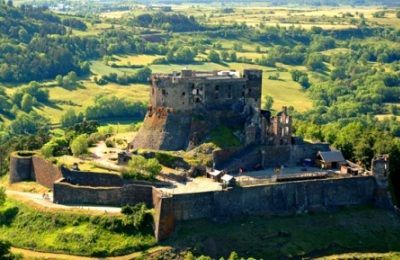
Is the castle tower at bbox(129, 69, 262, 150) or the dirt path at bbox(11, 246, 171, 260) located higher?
the castle tower at bbox(129, 69, 262, 150)

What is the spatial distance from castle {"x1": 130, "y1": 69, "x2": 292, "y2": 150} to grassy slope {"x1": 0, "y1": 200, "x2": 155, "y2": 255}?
16.9 metres

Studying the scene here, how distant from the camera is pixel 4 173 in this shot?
102m

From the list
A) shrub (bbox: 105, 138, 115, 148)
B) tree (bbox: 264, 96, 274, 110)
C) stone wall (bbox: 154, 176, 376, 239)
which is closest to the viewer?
stone wall (bbox: 154, 176, 376, 239)

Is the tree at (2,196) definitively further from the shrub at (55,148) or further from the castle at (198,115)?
the castle at (198,115)

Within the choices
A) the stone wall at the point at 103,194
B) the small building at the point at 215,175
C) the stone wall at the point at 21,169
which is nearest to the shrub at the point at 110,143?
the stone wall at the point at 21,169

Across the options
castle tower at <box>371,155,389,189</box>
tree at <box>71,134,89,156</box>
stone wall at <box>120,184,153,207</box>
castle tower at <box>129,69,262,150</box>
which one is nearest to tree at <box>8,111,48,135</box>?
tree at <box>71,134,89,156</box>

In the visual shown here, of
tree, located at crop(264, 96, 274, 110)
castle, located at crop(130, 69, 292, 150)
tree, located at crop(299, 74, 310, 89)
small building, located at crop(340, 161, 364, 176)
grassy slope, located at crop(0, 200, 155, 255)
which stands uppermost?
castle, located at crop(130, 69, 292, 150)

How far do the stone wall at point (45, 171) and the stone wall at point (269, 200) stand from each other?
1558 centimetres

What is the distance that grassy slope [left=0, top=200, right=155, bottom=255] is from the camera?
256 feet

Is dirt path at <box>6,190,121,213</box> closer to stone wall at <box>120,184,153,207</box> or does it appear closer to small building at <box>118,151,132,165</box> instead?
stone wall at <box>120,184,153,207</box>

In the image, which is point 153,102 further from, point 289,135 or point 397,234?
point 397,234

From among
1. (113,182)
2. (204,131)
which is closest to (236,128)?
(204,131)

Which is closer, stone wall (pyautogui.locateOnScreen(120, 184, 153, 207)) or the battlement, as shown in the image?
stone wall (pyautogui.locateOnScreen(120, 184, 153, 207))

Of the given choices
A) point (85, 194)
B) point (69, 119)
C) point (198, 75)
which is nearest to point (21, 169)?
point (85, 194)
